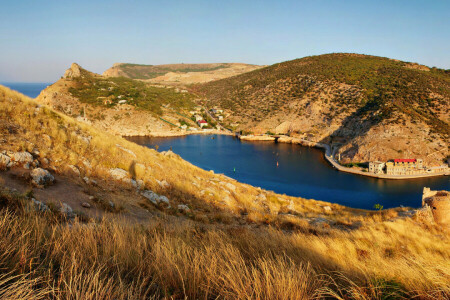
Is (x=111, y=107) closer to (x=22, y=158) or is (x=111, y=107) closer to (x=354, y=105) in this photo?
(x=354, y=105)

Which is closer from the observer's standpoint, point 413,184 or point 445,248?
point 445,248

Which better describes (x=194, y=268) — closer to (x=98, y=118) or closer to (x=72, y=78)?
(x=98, y=118)

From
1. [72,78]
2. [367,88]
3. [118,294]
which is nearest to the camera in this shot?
[118,294]

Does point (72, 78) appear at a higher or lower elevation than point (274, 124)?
higher

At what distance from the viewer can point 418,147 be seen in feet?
141

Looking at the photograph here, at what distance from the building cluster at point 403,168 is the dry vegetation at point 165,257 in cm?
3767

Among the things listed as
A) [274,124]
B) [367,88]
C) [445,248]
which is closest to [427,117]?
[367,88]

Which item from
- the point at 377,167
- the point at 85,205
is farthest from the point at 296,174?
the point at 85,205

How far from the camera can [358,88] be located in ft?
214

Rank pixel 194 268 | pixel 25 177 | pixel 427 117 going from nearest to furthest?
pixel 194 268
pixel 25 177
pixel 427 117

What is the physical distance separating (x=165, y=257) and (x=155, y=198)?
6.35 m

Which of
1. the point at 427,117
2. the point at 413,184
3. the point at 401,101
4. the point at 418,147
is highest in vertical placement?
the point at 401,101

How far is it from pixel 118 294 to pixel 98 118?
73991 mm

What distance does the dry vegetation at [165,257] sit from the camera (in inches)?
79.0
